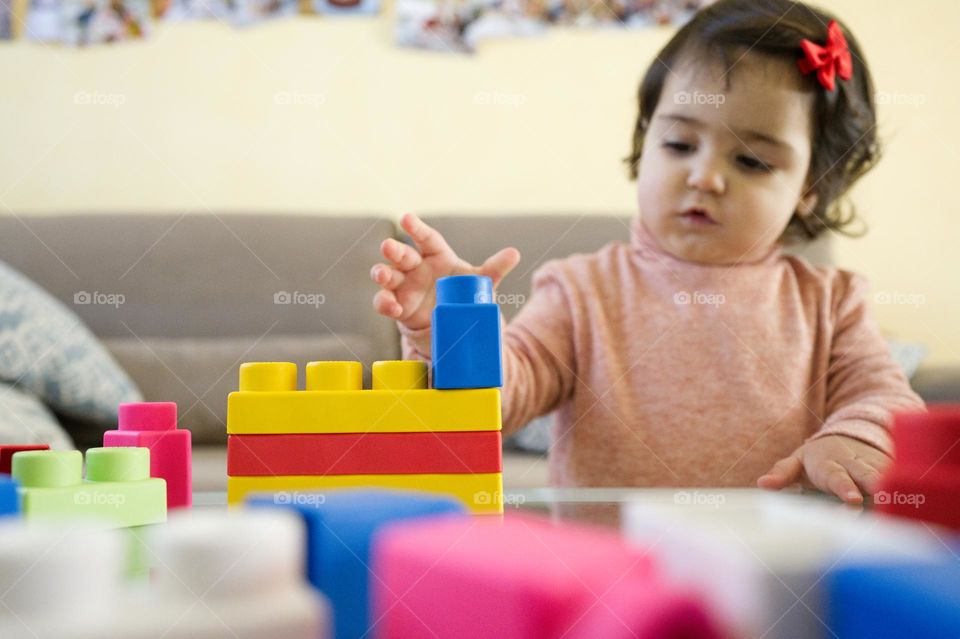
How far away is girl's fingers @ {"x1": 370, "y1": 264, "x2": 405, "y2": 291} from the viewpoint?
0.66 meters

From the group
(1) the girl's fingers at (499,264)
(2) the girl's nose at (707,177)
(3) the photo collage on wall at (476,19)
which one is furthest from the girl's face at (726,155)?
(3) the photo collage on wall at (476,19)

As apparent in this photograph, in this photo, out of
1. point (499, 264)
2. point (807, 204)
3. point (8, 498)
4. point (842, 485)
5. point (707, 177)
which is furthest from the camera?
point (807, 204)

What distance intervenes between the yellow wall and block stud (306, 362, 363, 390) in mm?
1385

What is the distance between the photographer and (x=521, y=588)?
228 mm

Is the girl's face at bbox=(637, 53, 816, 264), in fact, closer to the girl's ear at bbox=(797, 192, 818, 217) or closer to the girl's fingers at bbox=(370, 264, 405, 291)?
the girl's ear at bbox=(797, 192, 818, 217)

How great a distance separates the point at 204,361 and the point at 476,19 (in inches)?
37.0

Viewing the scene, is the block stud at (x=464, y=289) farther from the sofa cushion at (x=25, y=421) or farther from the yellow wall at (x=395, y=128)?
the yellow wall at (x=395, y=128)

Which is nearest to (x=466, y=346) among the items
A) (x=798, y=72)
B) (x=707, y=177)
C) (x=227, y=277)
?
(x=707, y=177)

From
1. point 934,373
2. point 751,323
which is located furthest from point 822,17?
point 934,373

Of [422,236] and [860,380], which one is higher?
[422,236]

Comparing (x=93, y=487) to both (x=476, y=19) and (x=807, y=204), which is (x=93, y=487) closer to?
(x=807, y=204)

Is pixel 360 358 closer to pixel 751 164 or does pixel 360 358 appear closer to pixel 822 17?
pixel 751 164

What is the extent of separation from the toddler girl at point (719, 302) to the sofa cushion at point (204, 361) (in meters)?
0.46

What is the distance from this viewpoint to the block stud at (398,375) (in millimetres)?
474
